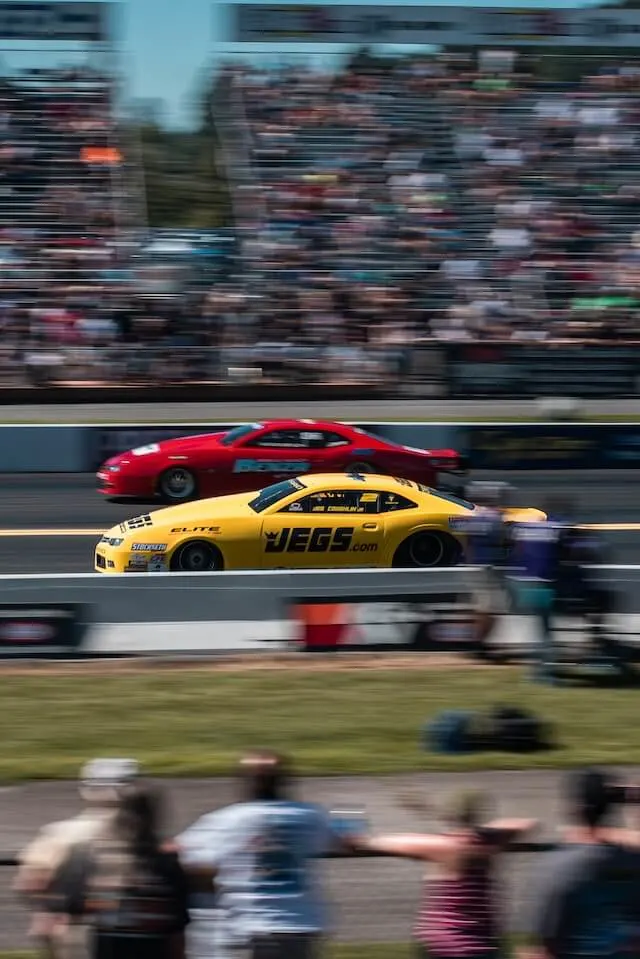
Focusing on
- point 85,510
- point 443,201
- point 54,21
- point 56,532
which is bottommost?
point 56,532

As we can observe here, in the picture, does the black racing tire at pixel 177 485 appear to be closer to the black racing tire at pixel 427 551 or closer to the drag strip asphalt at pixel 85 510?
the drag strip asphalt at pixel 85 510

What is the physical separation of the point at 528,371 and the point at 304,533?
11.6 metres

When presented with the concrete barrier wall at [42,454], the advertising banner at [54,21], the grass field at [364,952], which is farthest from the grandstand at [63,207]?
the grass field at [364,952]

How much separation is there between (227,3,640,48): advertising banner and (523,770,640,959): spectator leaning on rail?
2816 centimetres

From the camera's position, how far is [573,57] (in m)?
30.0

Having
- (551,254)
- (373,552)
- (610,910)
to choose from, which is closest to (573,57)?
(551,254)

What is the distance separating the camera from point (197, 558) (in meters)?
13.2

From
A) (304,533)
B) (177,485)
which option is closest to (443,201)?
(177,485)

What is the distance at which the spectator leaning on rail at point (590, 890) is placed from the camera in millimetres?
4160

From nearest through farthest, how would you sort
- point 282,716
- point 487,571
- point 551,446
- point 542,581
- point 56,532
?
point 282,716, point 542,581, point 487,571, point 56,532, point 551,446

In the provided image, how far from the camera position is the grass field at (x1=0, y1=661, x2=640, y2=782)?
8.63 metres

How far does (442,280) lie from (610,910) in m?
21.8

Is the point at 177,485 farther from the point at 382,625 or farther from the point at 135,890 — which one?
the point at 135,890

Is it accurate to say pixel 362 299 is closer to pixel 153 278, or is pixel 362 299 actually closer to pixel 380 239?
pixel 380 239
